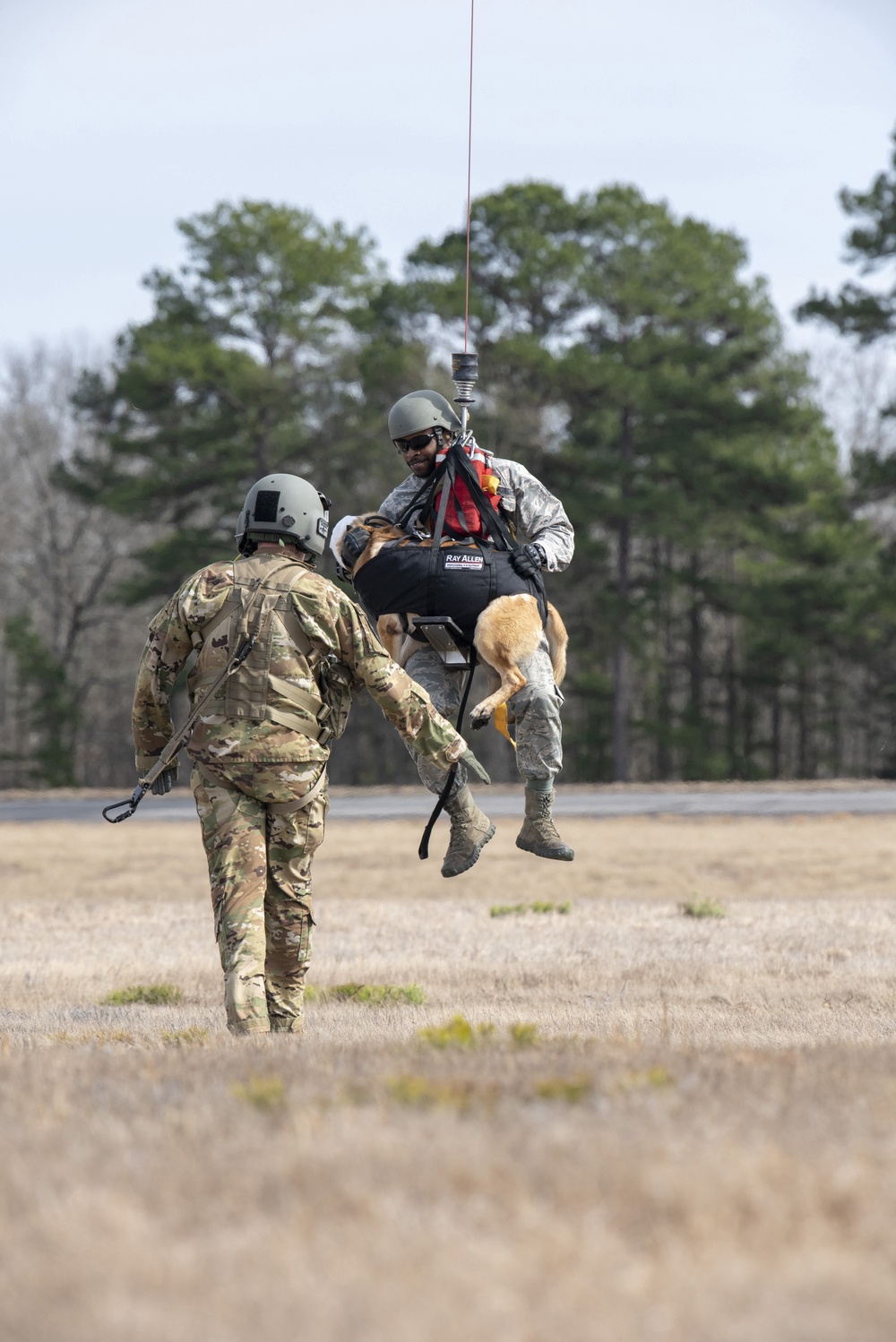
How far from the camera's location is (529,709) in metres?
8.33

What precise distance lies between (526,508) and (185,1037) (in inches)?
137

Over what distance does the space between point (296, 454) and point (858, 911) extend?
2477cm

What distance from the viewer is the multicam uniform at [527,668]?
831cm

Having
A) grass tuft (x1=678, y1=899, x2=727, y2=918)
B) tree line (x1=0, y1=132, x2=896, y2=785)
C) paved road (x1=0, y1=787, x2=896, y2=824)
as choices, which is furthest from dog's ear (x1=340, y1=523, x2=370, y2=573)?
tree line (x1=0, y1=132, x2=896, y2=785)

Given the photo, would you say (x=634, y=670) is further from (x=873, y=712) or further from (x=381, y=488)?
(x=381, y=488)

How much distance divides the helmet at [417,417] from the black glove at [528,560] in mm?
794

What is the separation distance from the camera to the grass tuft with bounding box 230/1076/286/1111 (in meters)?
4.07

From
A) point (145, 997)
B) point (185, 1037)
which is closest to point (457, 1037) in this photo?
point (185, 1037)

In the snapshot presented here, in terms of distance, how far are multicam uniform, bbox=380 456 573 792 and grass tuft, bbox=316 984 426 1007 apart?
1940mm

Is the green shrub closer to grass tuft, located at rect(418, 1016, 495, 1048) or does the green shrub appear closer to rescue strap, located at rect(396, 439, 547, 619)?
grass tuft, located at rect(418, 1016, 495, 1048)

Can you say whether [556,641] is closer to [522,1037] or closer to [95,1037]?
[95,1037]

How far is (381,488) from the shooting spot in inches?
1441

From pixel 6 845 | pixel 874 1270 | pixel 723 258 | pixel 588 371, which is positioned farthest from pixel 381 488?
pixel 874 1270

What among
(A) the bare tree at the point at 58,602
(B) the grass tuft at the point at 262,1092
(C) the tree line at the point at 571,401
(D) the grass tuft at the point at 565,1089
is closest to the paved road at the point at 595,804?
(C) the tree line at the point at 571,401
